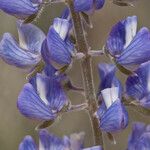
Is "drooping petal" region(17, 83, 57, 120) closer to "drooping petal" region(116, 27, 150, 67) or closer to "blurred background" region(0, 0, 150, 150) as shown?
"drooping petal" region(116, 27, 150, 67)

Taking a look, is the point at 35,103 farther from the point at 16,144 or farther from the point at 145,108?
the point at 16,144

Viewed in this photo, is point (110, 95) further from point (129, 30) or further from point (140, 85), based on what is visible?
point (129, 30)

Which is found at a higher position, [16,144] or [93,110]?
[93,110]

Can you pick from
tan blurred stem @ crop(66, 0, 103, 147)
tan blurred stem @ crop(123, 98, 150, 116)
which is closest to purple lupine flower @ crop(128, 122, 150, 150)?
tan blurred stem @ crop(123, 98, 150, 116)

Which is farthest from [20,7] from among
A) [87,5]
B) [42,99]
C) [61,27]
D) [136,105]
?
[136,105]

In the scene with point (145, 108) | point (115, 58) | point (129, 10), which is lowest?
point (129, 10)

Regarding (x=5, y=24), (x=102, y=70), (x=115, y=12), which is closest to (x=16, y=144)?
(x=5, y=24)
